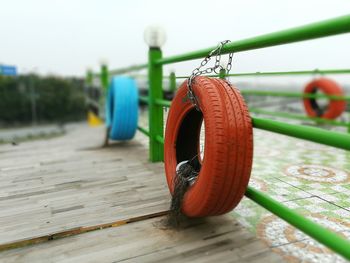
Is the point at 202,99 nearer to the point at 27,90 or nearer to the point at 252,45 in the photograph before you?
the point at 252,45

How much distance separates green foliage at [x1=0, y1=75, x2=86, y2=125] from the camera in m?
29.3

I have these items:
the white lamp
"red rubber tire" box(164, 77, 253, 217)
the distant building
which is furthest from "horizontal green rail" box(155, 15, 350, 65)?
the distant building

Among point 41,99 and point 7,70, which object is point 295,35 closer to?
point 7,70

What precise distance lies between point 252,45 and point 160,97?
1.56 m

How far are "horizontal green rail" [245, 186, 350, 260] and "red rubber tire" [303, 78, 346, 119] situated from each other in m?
4.37

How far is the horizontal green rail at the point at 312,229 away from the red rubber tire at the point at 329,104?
4.37m

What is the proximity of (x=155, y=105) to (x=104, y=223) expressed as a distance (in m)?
1.40

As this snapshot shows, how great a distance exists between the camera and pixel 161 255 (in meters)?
1.36

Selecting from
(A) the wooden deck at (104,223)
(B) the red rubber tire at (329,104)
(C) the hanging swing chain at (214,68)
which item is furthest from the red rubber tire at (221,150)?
(B) the red rubber tire at (329,104)

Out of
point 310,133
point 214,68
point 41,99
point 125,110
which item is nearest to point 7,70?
point 125,110

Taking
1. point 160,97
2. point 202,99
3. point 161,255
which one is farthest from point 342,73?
A: point 161,255

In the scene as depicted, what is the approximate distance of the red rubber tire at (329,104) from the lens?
5117 mm

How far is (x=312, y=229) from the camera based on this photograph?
1.08 metres

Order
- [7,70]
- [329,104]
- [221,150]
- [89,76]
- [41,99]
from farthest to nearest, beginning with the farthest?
1. [41,99]
2. [7,70]
3. [89,76]
4. [329,104]
5. [221,150]
